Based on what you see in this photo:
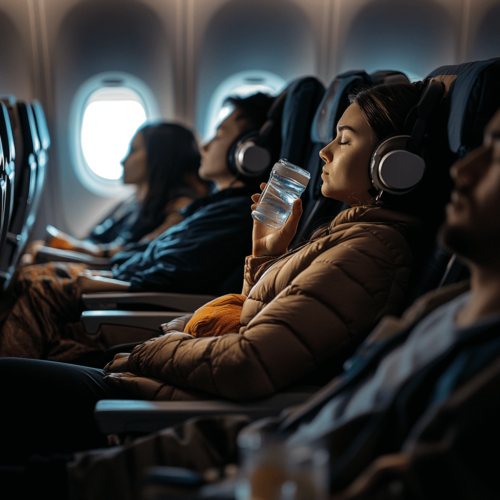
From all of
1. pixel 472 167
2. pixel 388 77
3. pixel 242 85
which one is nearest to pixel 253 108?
pixel 388 77

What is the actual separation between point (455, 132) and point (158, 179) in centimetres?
231

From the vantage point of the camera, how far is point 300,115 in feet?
6.55

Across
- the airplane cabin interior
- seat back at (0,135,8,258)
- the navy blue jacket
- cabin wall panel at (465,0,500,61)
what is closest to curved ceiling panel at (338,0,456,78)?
cabin wall panel at (465,0,500,61)

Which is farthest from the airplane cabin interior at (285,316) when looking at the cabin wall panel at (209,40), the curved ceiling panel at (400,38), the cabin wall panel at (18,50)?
the curved ceiling panel at (400,38)

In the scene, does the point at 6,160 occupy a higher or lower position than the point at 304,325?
higher

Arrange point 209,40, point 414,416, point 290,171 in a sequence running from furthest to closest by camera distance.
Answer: point 209,40 → point 290,171 → point 414,416

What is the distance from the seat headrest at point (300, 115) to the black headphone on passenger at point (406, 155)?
2.60ft

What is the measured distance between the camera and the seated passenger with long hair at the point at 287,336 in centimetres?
100

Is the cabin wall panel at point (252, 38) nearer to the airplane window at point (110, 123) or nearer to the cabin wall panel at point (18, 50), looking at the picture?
the airplane window at point (110, 123)

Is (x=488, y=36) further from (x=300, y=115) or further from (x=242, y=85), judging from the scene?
(x=300, y=115)

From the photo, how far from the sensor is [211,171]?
8.03 feet

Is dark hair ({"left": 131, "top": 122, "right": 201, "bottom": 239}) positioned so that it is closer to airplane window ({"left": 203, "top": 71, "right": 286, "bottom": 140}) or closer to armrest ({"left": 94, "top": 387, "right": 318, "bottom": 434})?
airplane window ({"left": 203, "top": 71, "right": 286, "bottom": 140})

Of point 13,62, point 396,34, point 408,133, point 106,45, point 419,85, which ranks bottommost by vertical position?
point 408,133

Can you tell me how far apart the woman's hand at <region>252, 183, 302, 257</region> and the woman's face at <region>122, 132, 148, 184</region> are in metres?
1.94
